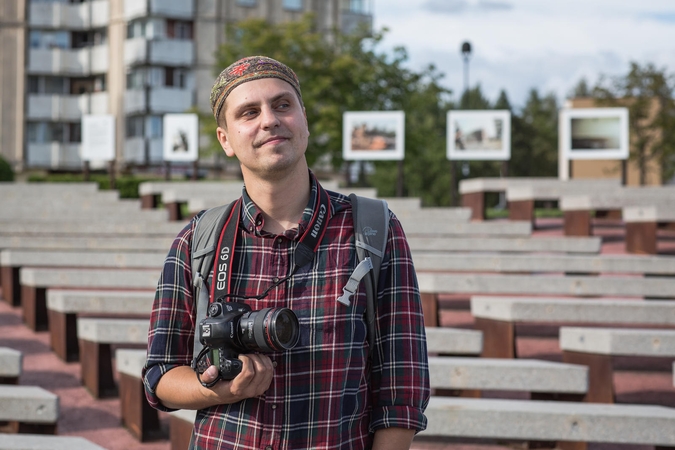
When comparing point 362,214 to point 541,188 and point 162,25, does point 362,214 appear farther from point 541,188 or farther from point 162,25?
point 162,25

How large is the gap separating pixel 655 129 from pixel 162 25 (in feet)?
80.9

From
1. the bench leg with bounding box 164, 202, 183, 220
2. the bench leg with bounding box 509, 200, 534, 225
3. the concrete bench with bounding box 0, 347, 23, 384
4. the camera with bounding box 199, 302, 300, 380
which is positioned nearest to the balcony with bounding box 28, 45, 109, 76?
the bench leg with bounding box 164, 202, 183, 220

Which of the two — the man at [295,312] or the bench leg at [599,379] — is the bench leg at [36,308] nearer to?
the bench leg at [599,379]

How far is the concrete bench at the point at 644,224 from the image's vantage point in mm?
10352

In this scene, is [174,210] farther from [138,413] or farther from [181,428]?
[181,428]

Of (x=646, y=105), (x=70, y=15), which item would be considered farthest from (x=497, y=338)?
(x=70, y=15)

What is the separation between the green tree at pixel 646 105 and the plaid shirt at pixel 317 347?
33511mm

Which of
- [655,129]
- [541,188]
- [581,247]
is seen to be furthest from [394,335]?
[655,129]

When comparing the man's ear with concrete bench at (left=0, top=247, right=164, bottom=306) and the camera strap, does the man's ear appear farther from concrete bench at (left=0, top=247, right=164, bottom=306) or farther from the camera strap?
concrete bench at (left=0, top=247, right=164, bottom=306)

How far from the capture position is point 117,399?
6.68 meters

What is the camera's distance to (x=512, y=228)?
11.9 metres

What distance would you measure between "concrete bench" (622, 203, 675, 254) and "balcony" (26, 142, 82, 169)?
1559 inches

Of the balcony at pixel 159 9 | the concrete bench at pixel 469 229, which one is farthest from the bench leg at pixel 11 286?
the balcony at pixel 159 9

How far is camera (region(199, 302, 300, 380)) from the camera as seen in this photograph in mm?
2133
